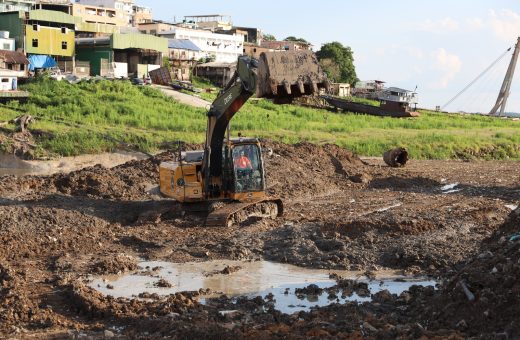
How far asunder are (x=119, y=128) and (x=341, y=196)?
41.6 ft

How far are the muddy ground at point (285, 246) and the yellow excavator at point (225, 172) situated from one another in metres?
0.48

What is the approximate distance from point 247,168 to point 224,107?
1.46 m

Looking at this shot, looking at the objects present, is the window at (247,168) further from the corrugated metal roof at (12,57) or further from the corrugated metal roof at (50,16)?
the corrugated metal roof at (50,16)

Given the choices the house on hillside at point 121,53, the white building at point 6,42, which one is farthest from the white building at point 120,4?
the white building at point 6,42

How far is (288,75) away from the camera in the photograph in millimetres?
13828

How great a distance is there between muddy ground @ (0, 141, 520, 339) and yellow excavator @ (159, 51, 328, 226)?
19.0 inches

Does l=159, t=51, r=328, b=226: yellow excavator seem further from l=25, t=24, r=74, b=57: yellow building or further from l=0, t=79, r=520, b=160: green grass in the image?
l=25, t=24, r=74, b=57: yellow building

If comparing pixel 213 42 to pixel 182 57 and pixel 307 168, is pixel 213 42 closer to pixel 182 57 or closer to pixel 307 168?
pixel 182 57

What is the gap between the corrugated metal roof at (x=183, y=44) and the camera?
206 ft

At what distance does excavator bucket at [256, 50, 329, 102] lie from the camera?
13.7 metres

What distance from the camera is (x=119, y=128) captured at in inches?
1256

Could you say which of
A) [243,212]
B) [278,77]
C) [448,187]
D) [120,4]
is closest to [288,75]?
[278,77]

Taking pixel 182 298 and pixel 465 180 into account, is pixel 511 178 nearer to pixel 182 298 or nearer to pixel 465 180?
pixel 465 180

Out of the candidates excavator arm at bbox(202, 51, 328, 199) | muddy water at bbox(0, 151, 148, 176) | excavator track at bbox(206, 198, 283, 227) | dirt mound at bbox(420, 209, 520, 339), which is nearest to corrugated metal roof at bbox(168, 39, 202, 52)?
muddy water at bbox(0, 151, 148, 176)
